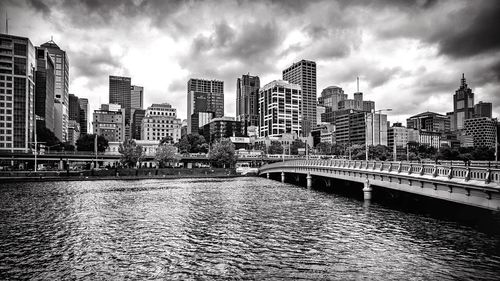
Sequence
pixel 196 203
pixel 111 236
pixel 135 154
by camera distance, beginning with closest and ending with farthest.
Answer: pixel 111 236, pixel 196 203, pixel 135 154

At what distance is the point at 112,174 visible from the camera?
115 m

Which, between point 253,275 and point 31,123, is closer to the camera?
point 253,275

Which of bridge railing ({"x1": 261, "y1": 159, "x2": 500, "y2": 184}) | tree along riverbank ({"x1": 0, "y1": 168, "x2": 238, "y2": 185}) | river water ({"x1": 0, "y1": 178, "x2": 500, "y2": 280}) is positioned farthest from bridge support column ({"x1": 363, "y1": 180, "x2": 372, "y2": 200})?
tree along riverbank ({"x1": 0, "y1": 168, "x2": 238, "y2": 185})

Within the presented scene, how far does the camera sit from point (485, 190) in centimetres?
2720

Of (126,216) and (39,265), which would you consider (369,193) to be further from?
(39,265)

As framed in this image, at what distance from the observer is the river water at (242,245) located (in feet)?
66.9

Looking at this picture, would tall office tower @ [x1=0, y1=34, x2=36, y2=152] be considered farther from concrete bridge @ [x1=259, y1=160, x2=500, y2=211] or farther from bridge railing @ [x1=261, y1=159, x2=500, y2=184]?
concrete bridge @ [x1=259, y1=160, x2=500, y2=211]

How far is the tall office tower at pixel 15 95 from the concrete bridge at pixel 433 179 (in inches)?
6291

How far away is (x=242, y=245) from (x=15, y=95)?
590 ft

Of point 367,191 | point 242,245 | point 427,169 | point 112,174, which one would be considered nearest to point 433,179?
point 427,169

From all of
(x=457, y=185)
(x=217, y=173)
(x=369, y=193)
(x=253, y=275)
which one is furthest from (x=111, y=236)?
(x=217, y=173)

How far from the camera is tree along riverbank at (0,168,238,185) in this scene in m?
98.6

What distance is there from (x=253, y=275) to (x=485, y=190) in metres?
20.6

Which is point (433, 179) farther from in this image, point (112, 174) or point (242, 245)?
point (112, 174)
